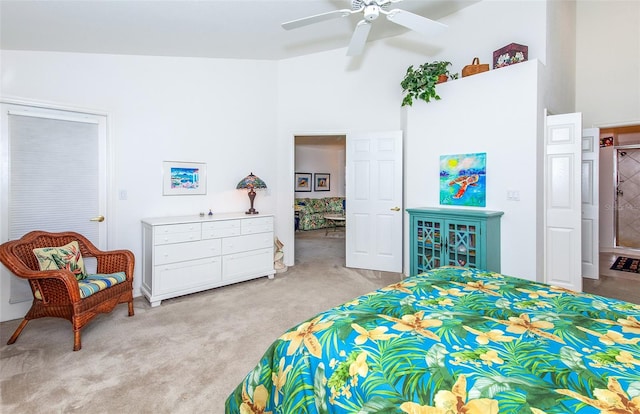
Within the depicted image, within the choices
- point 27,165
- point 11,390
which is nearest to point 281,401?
point 11,390

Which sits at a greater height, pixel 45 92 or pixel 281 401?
pixel 45 92

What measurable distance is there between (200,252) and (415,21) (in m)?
3.06

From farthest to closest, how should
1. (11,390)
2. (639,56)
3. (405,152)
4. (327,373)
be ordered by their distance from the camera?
(405,152) → (639,56) → (11,390) → (327,373)

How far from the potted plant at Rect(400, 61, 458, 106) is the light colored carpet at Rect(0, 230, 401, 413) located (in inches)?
94.6

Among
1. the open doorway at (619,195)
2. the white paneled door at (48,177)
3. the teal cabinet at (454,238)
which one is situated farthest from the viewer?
the open doorway at (619,195)

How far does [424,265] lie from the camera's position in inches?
142

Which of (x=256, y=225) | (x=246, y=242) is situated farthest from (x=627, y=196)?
(x=246, y=242)

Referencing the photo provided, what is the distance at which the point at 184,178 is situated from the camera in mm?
3936

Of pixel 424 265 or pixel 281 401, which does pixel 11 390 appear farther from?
pixel 424 265

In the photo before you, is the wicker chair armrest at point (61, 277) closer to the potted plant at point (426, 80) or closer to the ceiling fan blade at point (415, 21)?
the ceiling fan blade at point (415, 21)

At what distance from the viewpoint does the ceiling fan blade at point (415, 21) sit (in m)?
2.38

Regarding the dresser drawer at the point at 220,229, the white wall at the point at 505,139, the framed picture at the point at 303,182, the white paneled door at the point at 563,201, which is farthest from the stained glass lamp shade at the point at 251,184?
the framed picture at the point at 303,182

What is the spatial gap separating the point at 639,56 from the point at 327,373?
5661mm

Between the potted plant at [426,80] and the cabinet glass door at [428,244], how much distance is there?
1.53 metres
